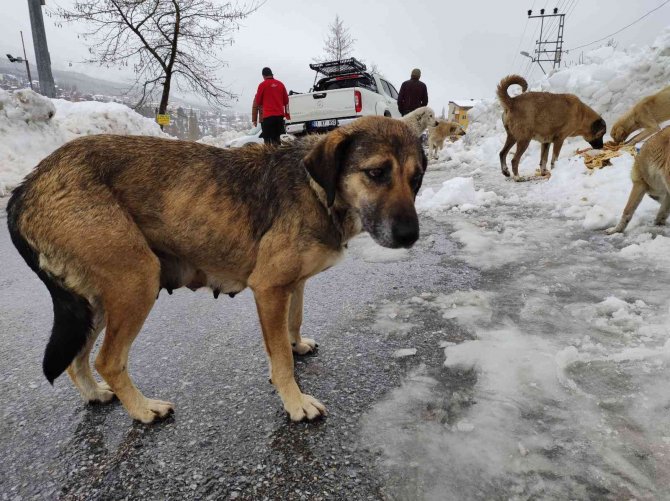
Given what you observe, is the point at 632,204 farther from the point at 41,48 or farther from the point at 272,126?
the point at 41,48

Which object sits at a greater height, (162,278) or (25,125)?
(25,125)

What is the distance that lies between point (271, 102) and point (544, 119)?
6.35 meters

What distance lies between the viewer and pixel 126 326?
1955mm

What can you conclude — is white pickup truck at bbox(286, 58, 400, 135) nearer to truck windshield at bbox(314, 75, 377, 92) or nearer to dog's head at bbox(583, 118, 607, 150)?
truck windshield at bbox(314, 75, 377, 92)

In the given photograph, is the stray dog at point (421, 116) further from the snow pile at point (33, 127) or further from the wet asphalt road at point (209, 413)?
the snow pile at point (33, 127)

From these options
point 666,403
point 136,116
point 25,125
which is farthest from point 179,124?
point 666,403

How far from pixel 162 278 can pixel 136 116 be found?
51.7ft

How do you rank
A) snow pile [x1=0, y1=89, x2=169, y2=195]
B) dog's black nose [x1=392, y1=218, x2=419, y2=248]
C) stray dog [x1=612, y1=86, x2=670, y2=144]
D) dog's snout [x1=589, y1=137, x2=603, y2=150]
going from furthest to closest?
snow pile [x1=0, y1=89, x2=169, y2=195] → dog's snout [x1=589, y1=137, x2=603, y2=150] → stray dog [x1=612, y1=86, x2=670, y2=144] → dog's black nose [x1=392, y1=218, x2=419, y2=248]

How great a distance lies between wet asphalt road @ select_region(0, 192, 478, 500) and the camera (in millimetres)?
1633

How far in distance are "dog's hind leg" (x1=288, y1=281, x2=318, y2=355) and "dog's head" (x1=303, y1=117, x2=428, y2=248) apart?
0.77 meters

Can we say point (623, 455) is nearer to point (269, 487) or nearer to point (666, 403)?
point (666, 403)

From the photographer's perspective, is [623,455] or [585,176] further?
[585,176]

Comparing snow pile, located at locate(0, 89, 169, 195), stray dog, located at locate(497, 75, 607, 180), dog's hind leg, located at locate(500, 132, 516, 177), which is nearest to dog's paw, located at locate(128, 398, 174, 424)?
stray dog, located at locate(497, 75, 607, 180)

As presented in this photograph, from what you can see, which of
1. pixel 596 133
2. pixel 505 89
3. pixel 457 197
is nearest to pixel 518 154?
pixel 505 89
